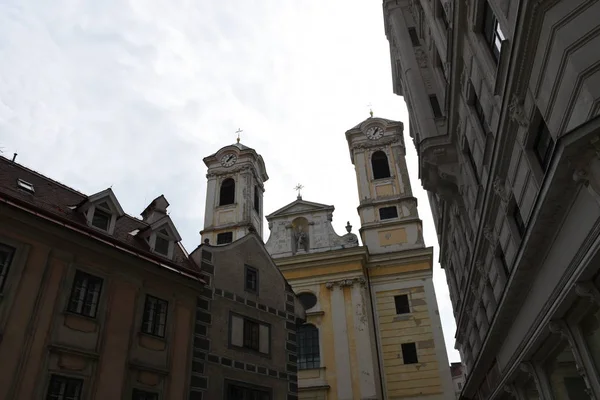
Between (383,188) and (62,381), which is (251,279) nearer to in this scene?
(62,381)

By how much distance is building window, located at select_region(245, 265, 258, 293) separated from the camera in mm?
19047

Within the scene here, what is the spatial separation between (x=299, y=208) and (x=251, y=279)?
1757cm

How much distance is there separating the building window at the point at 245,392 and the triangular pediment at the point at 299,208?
2007 centimetres

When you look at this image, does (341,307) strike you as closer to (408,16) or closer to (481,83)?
(408,16)

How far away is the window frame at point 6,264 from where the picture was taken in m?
11.8

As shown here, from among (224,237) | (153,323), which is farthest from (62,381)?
(224,237)

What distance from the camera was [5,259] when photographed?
39.8ft

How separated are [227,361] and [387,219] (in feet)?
69.8

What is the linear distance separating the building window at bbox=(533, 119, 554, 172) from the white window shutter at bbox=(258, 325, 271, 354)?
1179 cm

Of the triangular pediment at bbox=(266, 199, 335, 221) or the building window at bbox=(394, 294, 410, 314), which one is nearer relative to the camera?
the building window at bbox=(394, 294, 410, 314)

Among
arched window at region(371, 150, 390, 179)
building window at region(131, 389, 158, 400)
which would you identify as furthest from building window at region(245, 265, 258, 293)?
arched window at region(371, 150, 390, 179)

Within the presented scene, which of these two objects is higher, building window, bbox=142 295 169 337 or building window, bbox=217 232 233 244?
building window, bbox=217 232 233 244

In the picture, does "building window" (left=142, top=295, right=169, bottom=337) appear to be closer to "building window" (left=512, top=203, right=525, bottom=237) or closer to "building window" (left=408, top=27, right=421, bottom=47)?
"building window" (left=512, top=203, right=525, bottom=237)

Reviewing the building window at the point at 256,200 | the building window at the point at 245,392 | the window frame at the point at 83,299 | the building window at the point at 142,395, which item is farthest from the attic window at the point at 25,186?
the building window at the point at 256,200
